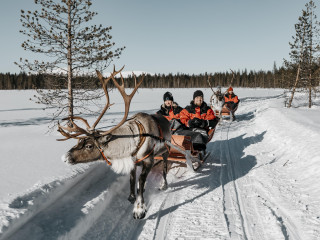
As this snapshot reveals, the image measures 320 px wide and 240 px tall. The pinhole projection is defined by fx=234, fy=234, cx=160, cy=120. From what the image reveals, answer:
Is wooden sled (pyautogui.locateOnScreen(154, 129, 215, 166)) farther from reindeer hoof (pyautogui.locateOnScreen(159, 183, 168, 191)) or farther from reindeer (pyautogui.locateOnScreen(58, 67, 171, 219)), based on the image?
reindeer (pyautogui.locateOnScreen(58, 67, 171, 219))

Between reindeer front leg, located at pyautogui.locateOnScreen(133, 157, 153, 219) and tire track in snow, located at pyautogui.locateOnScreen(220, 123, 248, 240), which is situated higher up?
reindeer front leg, located at pyautogui.locateOnScreen(133, 157, 153, 219)

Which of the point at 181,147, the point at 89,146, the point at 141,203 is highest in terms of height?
the point at 89,146

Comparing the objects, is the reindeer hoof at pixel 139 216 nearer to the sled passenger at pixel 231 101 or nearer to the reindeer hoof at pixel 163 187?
the reindeer hoof at pixel 163 187

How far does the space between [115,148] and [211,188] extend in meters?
2.38

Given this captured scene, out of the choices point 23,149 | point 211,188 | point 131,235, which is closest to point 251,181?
point 211,188

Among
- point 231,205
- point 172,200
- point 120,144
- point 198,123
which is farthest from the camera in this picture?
point 198,123

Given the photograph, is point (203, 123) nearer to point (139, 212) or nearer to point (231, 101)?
point (139, 212)

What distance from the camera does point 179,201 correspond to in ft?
14.4

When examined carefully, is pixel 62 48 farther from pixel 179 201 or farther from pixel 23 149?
pixel 179 201

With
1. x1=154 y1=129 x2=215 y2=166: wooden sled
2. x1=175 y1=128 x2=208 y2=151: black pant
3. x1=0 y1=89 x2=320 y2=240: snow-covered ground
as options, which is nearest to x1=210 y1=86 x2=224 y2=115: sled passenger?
x1=0 y1=89 x2=320 y2=240: snow-covered ground

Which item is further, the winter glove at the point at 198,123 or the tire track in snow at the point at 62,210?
the winter glove at the point at 198,123

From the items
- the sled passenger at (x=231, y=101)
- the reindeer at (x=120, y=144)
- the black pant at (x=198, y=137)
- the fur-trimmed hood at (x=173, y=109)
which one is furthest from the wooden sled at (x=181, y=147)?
the sled passenger at (x=231, y=101)

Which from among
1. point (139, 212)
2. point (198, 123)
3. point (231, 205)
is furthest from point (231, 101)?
point (139, 212)

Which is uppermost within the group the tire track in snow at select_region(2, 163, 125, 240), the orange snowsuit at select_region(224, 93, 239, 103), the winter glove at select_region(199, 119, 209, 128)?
→ the orange snowsuit at select_region(224, 93, 239, 103)
